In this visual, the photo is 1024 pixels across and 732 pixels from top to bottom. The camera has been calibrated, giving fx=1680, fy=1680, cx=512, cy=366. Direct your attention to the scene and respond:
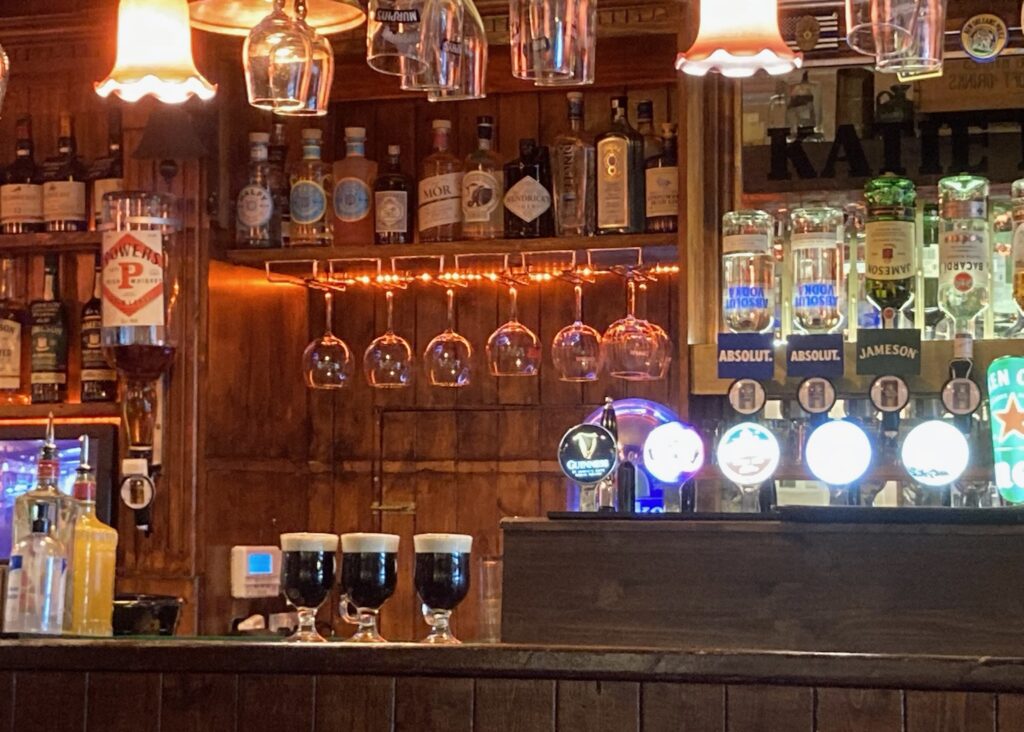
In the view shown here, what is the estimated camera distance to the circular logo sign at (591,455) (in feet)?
9.61

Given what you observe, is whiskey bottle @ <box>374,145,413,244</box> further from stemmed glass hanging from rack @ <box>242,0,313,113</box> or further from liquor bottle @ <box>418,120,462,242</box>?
stemmed glass hanging from rack @ <box>242,0,313,113</box>

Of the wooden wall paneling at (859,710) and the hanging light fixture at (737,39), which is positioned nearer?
the wooden wall paneling at (859,710)

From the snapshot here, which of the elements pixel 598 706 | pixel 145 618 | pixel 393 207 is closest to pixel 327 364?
pixel 393 207

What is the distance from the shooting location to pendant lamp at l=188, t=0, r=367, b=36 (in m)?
2.54

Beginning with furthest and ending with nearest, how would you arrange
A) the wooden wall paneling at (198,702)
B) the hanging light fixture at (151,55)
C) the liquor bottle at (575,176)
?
the liquor bottle at (575,176) → the hanging light fixture at (151,55) → the wooden wall paneling at (198,702)

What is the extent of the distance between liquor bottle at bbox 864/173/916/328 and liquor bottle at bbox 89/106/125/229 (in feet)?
6.72

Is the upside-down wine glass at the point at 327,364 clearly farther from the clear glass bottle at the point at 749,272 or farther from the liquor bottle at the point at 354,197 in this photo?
the clear glass bottle at the point at 749,272

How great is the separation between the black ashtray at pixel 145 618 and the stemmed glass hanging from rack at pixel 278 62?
105cm

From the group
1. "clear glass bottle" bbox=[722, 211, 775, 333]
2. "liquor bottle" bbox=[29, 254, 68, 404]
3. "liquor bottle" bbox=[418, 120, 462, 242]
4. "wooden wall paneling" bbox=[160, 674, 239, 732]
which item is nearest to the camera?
"wooden wall paneling" bbox=[160, 674, 239, 732]

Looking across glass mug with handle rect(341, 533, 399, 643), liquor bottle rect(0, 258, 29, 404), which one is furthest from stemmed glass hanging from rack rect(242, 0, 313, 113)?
liquor bottle rect(0, 258, 29, 404)

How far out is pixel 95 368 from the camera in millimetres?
4445

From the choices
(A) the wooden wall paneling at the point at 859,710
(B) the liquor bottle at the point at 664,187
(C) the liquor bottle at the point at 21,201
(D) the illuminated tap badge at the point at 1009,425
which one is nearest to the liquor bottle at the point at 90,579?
(A) the wooden wall paneling at the point at 859,710

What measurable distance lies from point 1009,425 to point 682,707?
1001mm

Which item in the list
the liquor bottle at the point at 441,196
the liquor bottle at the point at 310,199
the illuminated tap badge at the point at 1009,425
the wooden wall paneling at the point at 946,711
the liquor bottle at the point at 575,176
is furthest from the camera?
the liquor bottle at the point at 310,199
